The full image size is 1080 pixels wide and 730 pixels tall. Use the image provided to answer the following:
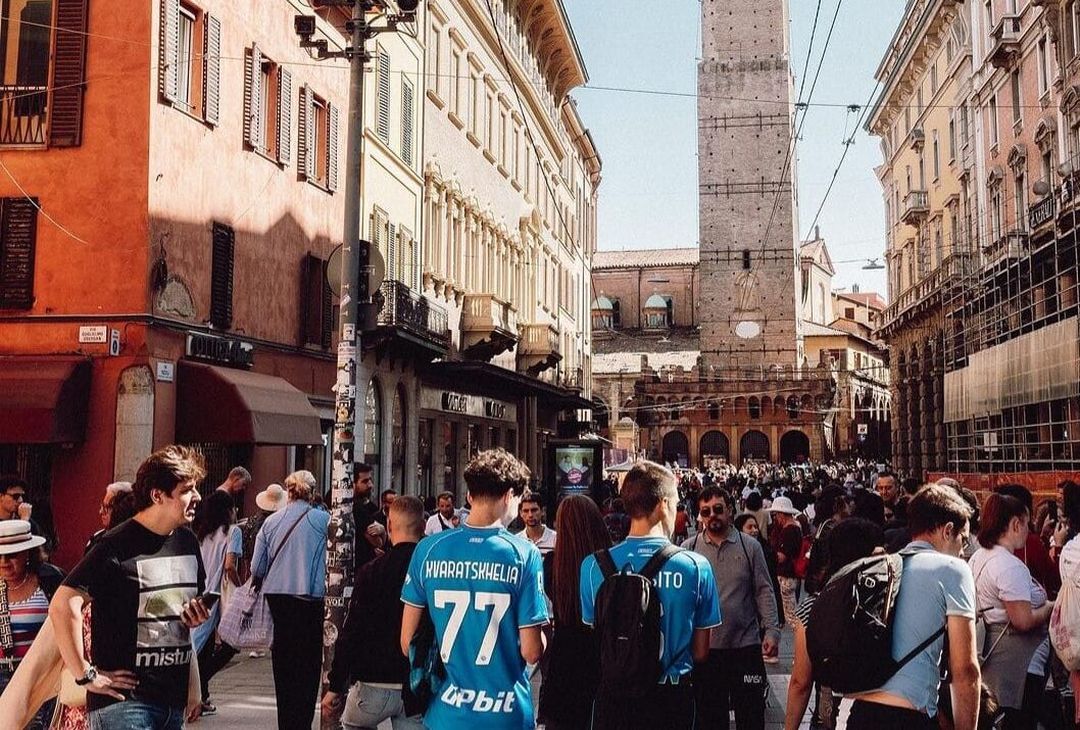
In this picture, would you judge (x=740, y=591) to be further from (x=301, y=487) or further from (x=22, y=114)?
(x=22, y=114)

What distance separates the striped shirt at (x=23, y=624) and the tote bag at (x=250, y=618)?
6.71ft

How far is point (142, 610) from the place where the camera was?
4227 millimetres

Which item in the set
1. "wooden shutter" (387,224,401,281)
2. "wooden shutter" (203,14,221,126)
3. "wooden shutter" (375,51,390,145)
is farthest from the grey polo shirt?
"wooden shutter" (375,51,390,145)

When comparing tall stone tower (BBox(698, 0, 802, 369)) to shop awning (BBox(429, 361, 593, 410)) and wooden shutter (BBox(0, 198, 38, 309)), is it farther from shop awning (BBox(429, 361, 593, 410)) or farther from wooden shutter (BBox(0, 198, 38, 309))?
wooden shutter (BBox(0, 198, 38, 309))

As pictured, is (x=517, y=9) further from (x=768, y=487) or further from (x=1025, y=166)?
(x=768, y=487)

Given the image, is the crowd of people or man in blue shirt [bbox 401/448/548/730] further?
man in blue shirt [bbox 401/448/548/730]

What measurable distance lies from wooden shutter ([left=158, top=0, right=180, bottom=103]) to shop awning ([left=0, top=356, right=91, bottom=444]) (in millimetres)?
3466

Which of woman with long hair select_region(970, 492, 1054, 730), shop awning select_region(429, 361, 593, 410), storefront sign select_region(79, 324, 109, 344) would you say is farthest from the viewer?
shop awning select_region(429, 361, 593, 410)

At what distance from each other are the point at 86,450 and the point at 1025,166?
2273cm

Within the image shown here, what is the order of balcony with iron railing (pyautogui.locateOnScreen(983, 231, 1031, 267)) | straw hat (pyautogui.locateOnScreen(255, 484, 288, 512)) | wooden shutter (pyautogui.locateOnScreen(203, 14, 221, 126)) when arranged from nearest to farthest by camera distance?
straw hat (pyautogui.locateOnScreen(255, 484, 288, 512)) → wooden shutter (pyautogui.locateOnScreen(203, 14, 221, 126)) → balcony with iron railing (pyautogui.locateOnScreen(983, 231, 1031, 267))

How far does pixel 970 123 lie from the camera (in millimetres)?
32531

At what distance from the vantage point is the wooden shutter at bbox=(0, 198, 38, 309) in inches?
525

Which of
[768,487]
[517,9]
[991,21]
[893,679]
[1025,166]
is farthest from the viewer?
[768,487]

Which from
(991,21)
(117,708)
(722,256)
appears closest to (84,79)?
(117,708)
